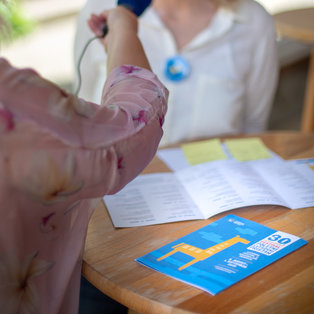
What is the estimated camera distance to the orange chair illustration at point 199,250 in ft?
3.07

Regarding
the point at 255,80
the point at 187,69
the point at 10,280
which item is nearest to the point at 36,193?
the point at 10,280

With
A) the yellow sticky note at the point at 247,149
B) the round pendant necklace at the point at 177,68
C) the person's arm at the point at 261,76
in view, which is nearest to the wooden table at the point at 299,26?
the person's arm at the point at 261,76

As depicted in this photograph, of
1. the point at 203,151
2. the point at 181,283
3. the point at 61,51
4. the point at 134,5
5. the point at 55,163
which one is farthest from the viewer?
the point at 61,51

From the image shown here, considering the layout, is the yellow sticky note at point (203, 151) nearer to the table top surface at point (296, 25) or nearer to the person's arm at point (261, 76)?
the person's arm at point (261, 76)

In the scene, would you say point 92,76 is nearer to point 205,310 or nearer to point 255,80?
point 255,80

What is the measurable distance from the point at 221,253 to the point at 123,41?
412mm

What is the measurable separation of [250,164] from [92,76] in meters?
0.73

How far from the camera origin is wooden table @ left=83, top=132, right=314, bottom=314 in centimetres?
83

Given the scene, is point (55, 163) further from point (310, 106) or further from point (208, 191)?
point (310, 106)

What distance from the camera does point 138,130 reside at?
798 millimetres

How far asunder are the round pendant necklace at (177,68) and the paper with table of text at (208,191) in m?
0.49

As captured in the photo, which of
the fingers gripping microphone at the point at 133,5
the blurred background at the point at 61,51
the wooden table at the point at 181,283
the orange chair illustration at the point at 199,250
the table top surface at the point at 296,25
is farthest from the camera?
the blurred background at the point at 61,51

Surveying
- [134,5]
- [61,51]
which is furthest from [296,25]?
[61,51]

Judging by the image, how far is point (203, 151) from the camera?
→ 140cm
